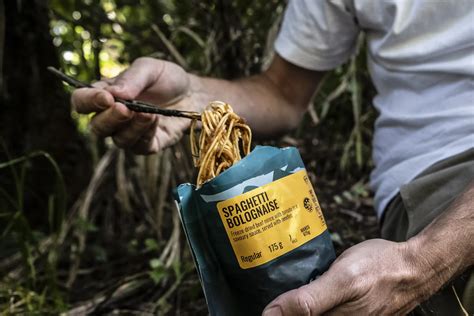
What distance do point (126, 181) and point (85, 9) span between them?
57 centimetres

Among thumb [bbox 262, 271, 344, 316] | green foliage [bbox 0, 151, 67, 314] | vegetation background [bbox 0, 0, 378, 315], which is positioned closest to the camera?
thumb [bbox 262, 271, 344, 316]

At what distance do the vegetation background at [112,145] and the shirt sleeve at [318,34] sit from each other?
380mm

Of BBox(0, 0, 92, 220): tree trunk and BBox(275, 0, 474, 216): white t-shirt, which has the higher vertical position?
BBox(275, 0, 474, 216): white t-shirt

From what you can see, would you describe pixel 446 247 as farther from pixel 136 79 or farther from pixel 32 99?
pixel 32 99

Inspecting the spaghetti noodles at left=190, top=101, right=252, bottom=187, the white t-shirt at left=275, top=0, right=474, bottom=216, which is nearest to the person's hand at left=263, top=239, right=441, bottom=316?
the spaghetti noodles at left=190, top=101, right=252, bottom=187

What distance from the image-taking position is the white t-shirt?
4.06 ft

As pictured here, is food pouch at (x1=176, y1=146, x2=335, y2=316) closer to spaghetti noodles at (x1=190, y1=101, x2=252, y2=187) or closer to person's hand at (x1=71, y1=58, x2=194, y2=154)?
spaghetti noodles at (x1=190, y1=101, x2=252, y2=187)

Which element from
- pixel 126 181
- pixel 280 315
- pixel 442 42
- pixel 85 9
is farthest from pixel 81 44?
pixel 280 315

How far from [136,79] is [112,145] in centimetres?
91

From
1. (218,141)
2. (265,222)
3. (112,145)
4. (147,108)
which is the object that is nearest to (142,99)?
(147,108)

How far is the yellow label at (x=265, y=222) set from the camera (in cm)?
90

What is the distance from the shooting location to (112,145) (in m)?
2.09

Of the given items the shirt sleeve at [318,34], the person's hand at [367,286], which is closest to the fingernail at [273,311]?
the person's hand at [367,286]

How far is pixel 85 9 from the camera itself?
197cm
